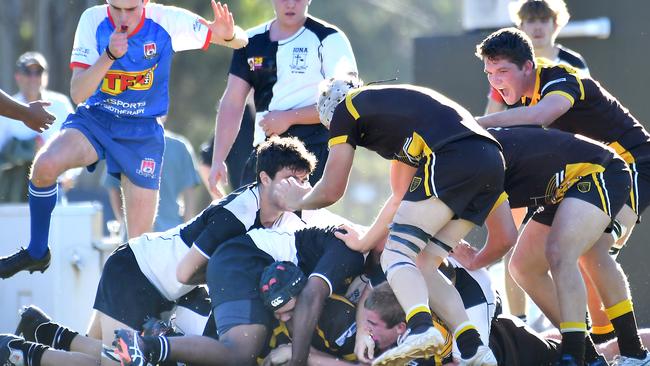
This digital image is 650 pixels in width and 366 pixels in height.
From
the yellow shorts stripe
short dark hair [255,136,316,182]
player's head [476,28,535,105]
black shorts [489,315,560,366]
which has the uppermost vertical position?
player's head [476,28,535,105]

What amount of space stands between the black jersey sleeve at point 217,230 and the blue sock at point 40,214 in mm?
1032

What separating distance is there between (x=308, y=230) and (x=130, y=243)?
1.05 metres

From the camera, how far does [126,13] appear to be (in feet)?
22.0

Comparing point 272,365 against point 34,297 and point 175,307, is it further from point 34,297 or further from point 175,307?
point 34,297

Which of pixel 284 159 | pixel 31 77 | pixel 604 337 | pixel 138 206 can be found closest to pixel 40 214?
pixel 138 206

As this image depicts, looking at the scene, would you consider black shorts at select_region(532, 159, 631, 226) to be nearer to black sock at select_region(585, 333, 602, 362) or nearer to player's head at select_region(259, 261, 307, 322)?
black sock at select_region(585, 333, 602, 362)

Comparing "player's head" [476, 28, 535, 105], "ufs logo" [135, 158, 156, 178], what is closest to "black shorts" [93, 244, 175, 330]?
"ufs logo" [135, 158, 156, 178]

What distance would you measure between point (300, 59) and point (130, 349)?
101 inches

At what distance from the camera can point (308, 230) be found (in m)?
6.14

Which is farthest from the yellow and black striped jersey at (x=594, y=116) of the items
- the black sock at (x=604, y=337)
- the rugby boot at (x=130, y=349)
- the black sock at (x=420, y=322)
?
the rugby boot at (x=130, y=349)

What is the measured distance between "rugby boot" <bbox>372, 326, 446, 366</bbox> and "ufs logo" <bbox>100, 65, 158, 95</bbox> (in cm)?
250

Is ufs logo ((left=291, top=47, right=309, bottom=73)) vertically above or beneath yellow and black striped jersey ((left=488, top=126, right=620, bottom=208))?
above

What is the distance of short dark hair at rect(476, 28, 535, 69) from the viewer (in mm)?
5969

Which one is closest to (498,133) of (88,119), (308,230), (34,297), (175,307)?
(308,230)
